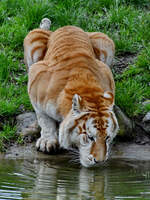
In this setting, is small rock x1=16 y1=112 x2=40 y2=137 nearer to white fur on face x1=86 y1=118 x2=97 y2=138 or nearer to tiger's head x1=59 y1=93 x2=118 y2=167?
tiger's head x1=59 y1=93 x2=118 y2=167

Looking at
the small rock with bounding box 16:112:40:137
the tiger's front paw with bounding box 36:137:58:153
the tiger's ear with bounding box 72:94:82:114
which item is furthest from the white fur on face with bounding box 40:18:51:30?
the tiger's ear with bounding box 72:94:82:114

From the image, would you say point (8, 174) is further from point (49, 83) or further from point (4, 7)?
point (4, 7)

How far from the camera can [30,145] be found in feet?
25.4

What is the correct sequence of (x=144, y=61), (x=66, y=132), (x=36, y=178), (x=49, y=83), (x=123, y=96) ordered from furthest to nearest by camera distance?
(x=144, y=61)
(x=123, y=96)
(x=49, y=83)
(x=66, y=132)
(x=36, y=178)

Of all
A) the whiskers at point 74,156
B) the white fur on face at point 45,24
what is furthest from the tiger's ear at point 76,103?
the white fur on face at point 45,24

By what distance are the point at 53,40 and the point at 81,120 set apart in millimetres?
2259

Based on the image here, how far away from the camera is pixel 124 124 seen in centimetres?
778

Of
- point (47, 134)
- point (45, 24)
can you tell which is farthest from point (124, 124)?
point (45, 24)

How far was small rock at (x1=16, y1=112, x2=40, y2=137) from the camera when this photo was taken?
7.92m

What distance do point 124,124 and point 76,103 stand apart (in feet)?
4.51

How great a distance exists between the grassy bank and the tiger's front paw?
49 cm

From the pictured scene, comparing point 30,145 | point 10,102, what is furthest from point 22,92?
point 30,145

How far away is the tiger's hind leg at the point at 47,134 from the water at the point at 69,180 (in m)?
0.16

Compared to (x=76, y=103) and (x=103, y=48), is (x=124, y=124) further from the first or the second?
(x=103, y=48)
